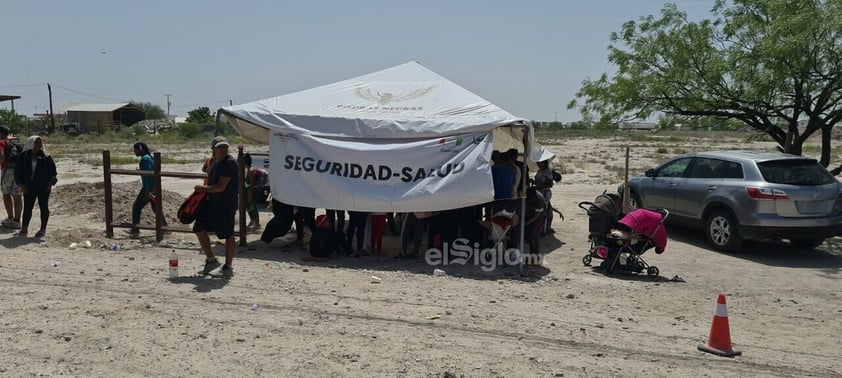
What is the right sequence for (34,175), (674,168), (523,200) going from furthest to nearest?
(674,168) < (34,175) < (523,200)

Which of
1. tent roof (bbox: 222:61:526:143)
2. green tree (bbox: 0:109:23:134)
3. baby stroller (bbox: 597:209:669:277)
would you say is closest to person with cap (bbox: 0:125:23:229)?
tent roof (bbox: 222:61:526:143)

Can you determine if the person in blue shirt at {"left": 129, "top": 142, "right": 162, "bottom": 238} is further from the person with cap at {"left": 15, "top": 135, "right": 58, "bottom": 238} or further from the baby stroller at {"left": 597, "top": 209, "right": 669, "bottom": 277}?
the baby stroller at {"left": 597, "top": 209, "right": 669, "bottom": 277}

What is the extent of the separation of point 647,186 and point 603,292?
5.25 meters

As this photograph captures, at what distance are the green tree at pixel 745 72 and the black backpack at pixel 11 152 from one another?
10647 mm

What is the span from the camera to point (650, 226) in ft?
28.0

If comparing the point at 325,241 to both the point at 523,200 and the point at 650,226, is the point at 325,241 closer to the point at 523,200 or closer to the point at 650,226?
the point at 523,200

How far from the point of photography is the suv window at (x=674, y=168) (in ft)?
38.5

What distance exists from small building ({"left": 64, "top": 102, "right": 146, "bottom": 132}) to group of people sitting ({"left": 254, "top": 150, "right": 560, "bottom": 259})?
2763 inches

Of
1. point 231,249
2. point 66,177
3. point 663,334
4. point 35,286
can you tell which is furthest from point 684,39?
point 66,177

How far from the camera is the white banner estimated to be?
8.94 meters

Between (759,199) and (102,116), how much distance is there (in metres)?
80.4

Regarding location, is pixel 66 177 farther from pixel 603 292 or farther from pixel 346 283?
pixel 603 292

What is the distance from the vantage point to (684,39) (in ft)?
42.2

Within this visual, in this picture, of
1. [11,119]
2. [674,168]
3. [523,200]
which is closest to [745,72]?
[674,168]
